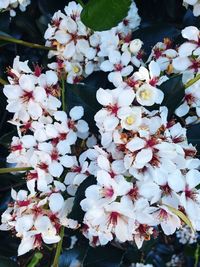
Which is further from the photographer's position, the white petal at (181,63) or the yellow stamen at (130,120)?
the white petal at (181,63)

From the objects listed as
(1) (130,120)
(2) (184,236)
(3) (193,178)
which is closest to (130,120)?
(1) (130,120)

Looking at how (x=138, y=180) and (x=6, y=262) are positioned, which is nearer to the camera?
(x=138, y=180)

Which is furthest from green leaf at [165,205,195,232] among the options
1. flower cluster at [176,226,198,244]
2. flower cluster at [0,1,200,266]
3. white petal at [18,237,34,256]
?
flower cluster at [176,226,198,244]

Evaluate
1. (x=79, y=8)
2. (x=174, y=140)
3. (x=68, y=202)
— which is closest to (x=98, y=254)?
(x=68, y=202)

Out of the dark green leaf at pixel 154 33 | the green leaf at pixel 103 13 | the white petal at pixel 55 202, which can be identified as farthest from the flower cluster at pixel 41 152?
the dark green leaf at pixel 154 33

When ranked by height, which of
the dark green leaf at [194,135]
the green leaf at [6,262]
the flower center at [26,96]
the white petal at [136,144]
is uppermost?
the flower center at [26,96]

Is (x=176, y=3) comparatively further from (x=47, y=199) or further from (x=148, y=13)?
(x=47, y=199)

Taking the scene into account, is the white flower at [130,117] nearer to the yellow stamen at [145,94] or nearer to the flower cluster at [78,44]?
the yellow stamen at [145,94]

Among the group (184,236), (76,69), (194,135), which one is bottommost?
Result: (184,236)

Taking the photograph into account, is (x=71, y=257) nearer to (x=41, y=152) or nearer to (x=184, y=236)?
(x=41, y=152)
